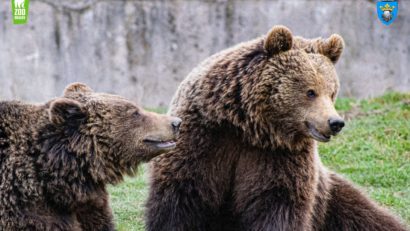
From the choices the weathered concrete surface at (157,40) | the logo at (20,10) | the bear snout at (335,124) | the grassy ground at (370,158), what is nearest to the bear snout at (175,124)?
the bear snout at (335,124)

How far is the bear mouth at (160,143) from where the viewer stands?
679 cm

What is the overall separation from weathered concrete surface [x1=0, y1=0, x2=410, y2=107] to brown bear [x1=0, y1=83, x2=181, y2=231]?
747 centimetres

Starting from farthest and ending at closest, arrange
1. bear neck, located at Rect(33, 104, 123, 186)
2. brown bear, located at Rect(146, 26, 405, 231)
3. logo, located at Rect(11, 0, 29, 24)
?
logo, located at Rect(11, 0, 29, 24)
brown bear, located at Rect(146, 26, 405, 231)
bear neck, located at Rect(33, 104, 123, 186)

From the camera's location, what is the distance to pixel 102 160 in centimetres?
684

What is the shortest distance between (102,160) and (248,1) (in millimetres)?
8311

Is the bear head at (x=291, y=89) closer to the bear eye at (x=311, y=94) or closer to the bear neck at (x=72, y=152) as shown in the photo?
the bear eye at (x=311, y=94)

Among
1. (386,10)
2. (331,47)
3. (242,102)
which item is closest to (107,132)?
(242,102)

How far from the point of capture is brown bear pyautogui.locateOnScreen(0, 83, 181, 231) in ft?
21.7

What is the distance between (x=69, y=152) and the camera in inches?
267

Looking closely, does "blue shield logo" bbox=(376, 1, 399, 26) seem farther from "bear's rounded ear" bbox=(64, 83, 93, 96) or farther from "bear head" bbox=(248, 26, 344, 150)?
"bear's rounded ear" bbox=(64, 83, 93, 96)

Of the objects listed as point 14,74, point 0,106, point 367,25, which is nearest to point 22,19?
point 14,74

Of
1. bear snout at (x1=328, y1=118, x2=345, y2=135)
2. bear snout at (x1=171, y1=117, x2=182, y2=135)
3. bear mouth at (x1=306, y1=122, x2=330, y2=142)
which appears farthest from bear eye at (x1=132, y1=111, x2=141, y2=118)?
bear snout at (x1=328, y1=118, x2=345, y2=135)

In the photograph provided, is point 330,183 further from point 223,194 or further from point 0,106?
point 0,106

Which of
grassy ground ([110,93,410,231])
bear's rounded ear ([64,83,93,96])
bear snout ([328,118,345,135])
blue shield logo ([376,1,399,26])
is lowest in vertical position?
grassy ground ([110,93,410,231])
